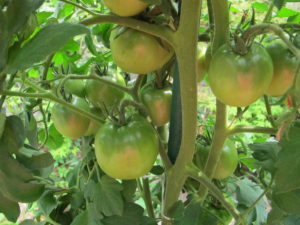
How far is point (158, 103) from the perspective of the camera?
0.55 metres

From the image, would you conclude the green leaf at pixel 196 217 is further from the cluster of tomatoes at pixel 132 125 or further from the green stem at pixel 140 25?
the green stem at pixel 140 25

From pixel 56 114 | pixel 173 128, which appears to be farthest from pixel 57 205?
pixel 173 128

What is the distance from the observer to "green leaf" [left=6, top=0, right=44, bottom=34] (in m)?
0.30

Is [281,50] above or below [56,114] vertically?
above

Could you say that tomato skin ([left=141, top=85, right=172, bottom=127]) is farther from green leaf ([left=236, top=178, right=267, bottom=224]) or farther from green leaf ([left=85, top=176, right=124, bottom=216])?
green leaf ([left=236, top=178, right=267, bottom=224])

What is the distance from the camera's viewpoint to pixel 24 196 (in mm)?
455

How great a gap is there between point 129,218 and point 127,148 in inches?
5.4

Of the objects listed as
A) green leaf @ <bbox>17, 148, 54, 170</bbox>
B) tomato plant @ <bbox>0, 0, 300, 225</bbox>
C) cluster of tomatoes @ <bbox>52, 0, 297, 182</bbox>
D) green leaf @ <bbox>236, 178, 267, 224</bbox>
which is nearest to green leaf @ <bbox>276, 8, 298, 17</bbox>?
tomato plant @ <bbox>0, 0, 300, 225</bbox>

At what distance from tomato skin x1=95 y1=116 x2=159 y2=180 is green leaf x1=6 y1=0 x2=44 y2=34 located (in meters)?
0.21

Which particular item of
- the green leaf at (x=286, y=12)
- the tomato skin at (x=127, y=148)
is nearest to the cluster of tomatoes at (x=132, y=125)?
the tomato skin at (x=127, y=148)

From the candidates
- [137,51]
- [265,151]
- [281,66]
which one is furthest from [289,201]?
[137,51]

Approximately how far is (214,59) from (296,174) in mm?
168

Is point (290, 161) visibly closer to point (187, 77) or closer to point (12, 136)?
point (187, 77)

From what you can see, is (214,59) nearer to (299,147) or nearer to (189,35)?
(189,35)
